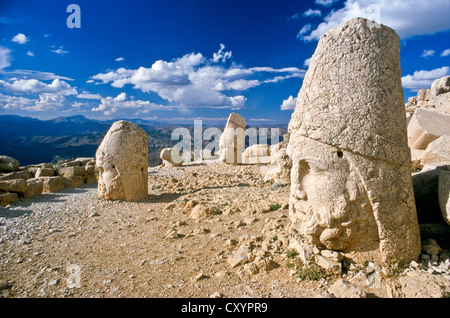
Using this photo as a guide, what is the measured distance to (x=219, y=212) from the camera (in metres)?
5.55

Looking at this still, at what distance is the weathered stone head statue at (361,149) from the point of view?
3115 millimetres

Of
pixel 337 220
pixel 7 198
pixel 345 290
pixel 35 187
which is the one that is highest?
pixel 337 220

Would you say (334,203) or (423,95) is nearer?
(334,203)

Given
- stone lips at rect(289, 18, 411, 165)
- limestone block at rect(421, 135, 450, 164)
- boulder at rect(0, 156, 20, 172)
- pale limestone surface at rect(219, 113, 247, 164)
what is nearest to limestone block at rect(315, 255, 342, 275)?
stone lips at rect(289, 18, 411, 165)

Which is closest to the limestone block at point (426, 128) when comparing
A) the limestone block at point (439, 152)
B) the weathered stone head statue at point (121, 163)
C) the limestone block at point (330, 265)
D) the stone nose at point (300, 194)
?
the limestone block at point (439, 152)

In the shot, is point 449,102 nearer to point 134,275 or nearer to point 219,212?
point 219,212

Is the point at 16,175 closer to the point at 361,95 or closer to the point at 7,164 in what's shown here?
the point at 7,164

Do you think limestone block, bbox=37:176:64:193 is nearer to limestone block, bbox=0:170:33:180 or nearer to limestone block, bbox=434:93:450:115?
limestone block, bbox=0:170:33:180

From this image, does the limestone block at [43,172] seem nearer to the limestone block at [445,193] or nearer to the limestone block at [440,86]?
the limestone block at [445,193]

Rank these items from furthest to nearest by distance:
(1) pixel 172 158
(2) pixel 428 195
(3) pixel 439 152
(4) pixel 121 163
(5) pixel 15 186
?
(1) pixel 172 158
(5) pixel 15 186
(4) pixel 121 163
(3) pixel 439 152
(2) pixel 428 195

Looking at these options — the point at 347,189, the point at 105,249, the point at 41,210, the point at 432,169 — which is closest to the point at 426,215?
the point at 432,169

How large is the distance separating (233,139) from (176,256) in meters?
9.26

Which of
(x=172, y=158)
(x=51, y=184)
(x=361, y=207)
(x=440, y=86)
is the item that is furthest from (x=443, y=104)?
(x=51, y=184)

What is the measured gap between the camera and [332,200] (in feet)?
10.6
